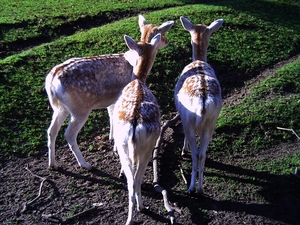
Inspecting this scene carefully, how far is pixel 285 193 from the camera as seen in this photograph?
613cm

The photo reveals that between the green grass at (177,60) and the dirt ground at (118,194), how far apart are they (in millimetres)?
509

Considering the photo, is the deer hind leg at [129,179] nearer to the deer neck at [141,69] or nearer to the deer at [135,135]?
the deer at [135,135]

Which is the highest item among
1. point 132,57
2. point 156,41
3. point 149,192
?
point 156,41

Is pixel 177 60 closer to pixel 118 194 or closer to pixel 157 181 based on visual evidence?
pixel 157 181

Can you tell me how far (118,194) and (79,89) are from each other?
159 centimetres

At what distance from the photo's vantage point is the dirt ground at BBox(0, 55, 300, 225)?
5645 millimetres

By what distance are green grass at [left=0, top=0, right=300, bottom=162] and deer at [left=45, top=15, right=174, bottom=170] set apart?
3.00 feet

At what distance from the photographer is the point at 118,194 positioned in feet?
20.0

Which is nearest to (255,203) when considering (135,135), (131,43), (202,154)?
(202,154)

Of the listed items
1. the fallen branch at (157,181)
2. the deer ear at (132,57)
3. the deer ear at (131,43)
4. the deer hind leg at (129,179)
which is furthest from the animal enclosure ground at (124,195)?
the deer ear at (131,43)

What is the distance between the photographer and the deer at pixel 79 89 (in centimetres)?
620

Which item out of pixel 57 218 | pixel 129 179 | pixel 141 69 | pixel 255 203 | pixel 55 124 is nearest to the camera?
pixel 129 179

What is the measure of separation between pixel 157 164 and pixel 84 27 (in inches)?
237

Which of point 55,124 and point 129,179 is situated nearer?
point 129,179
